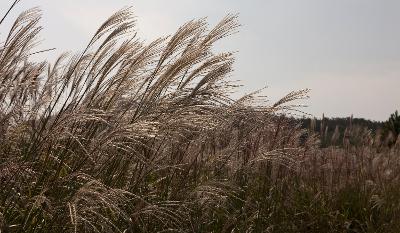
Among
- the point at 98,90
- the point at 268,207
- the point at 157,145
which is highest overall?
the point at 98,90

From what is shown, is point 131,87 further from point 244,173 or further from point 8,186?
point 244,173

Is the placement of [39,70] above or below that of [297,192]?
above

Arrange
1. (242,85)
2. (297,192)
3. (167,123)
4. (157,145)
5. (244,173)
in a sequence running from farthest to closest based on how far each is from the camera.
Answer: (297,192)
(244,173)
(157,145)
(242,85)
(167,123)

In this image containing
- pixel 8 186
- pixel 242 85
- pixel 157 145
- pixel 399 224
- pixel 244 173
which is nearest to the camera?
pixel 8 186

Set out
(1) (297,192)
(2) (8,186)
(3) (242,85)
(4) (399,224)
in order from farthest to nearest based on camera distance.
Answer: (1) (297,192) < (4) (399,224) < (3) (242,85) < (2) (8,186)

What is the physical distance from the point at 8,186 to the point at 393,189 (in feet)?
16.6

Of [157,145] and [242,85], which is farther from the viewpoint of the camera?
[157,145]

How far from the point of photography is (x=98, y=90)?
131 inches

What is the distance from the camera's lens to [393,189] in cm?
685

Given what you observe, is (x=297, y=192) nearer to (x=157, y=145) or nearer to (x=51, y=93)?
(x=157, y=145)

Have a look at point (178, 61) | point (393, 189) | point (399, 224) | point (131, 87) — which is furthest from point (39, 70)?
point (393, 189)

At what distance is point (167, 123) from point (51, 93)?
861 millimetres

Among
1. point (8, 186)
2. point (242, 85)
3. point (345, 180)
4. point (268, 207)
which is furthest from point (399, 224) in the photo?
point (8, 186)

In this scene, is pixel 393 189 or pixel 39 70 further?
pixel 393 189
